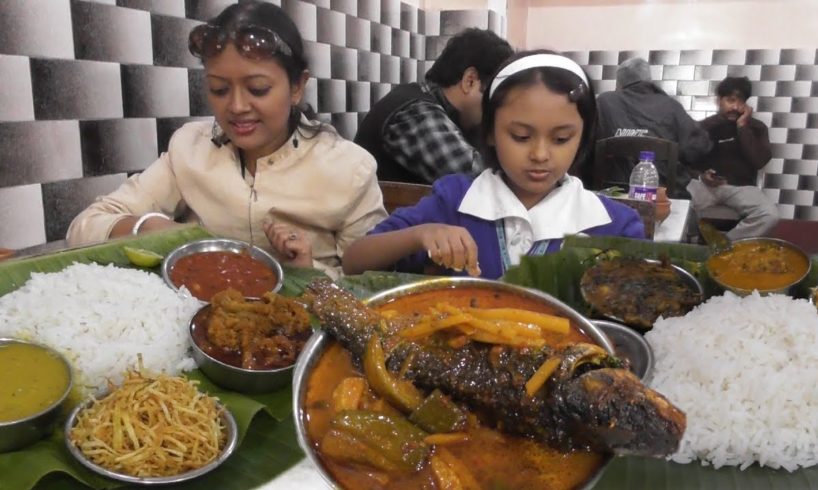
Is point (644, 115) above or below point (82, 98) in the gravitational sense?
below

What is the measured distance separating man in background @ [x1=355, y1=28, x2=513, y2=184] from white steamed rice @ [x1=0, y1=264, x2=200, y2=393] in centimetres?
201

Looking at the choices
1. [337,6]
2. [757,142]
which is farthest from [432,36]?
[757,142]

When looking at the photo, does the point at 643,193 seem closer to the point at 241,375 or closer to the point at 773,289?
the point at 773,289

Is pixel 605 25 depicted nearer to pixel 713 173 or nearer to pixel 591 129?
pixel 713 173

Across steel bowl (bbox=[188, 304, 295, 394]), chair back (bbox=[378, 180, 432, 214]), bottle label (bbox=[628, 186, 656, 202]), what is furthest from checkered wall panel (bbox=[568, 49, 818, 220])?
steel bowl (bbox=[188, 304, 295, 394])

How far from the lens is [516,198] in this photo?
7.39 feet

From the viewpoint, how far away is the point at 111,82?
2.75m

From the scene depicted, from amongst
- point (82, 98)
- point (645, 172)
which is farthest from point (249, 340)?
point (645, 172)

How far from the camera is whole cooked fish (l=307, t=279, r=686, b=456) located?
0.85m

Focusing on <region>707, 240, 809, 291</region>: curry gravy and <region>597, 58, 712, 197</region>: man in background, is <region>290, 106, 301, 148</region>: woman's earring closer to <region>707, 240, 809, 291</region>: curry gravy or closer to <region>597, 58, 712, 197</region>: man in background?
<region>707, 240, 809, 291</region>: curry gravy

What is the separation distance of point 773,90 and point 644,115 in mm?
2196

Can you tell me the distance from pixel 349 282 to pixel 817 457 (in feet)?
4.20

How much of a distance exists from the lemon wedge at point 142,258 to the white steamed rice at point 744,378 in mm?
1668

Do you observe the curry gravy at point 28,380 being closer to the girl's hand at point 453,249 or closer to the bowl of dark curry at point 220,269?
the bowl of dark curry at point 220,269
